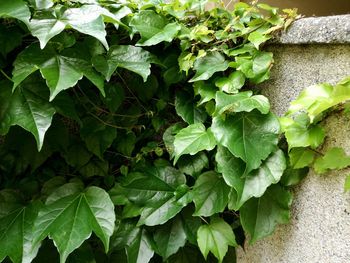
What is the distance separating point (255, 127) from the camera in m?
0.77

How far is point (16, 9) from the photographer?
67cm

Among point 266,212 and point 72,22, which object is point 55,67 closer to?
point 72,22

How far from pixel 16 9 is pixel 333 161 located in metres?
0.70

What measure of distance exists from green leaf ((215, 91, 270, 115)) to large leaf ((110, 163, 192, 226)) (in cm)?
25

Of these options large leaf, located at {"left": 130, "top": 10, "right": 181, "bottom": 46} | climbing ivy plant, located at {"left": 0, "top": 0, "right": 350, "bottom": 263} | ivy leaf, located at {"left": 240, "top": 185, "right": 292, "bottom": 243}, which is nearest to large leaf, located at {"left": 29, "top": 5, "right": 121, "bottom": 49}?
climbing ivy plant, located at {"left": 0, "top": 0, "right": 350, "bottom": 263}

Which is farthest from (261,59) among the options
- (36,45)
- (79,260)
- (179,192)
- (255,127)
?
(79,260)

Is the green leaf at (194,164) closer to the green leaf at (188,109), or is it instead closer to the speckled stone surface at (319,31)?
the green leaf at (188,109)

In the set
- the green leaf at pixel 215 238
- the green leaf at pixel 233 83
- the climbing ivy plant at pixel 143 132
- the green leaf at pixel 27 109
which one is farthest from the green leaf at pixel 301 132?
the green leaf at pixel 27 109

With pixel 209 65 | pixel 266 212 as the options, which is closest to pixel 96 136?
pixel 209 65

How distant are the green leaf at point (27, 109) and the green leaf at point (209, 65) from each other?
0.35 m

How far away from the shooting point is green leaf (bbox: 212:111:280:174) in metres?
0.74

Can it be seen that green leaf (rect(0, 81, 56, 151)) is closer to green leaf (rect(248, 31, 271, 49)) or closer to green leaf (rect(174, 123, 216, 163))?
green leaf (rect(174, 123, 216, 163))

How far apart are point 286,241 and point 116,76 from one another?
2.09 ft

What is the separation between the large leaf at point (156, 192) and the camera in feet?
2.86
